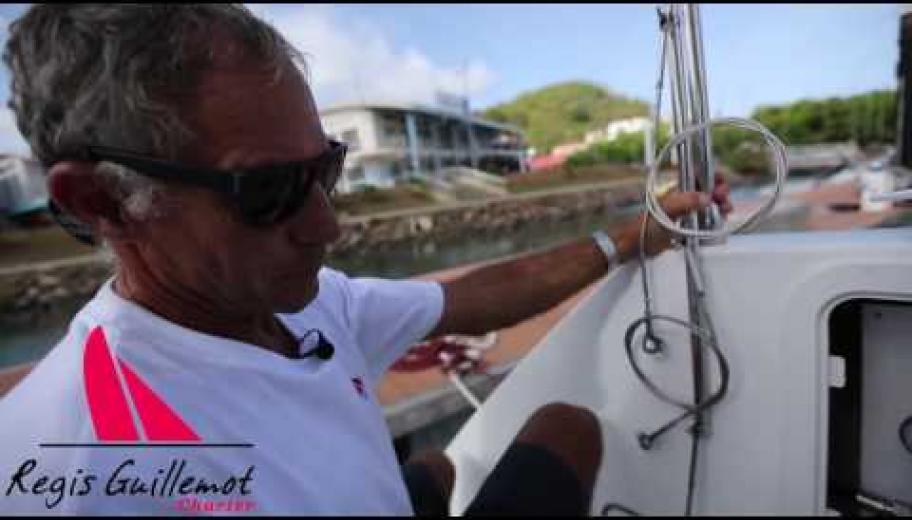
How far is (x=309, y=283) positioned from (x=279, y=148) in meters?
0.23

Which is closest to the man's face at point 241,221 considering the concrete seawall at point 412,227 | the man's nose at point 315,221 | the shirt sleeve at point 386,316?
the man's nose at point 315,221

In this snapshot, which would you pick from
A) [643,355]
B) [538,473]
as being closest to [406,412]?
[643,355]

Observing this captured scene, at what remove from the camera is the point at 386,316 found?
119cm

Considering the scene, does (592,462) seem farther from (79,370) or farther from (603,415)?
(79,370)

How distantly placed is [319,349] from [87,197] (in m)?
0.39

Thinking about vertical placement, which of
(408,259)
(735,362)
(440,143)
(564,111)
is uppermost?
(440,143)

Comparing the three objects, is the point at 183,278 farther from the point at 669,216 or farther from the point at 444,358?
the point at 444,358

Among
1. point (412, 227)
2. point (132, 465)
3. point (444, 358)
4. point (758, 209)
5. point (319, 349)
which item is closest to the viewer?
point (132, 465)

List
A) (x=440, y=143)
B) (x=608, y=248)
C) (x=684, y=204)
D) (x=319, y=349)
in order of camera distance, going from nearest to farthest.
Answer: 1. (x=319, y=349)
2. (x=684, y=204)
3. (x=608, y=248)
4. (x=440, y=143)

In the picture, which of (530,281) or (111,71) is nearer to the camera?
(111,71)

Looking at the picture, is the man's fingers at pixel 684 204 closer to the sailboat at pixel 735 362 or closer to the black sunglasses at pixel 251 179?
the sailboat at pixel 735 362

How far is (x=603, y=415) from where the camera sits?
1.48 metres

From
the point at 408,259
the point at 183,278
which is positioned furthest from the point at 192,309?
the point at 408,259

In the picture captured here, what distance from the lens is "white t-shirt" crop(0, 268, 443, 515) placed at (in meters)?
0.62
